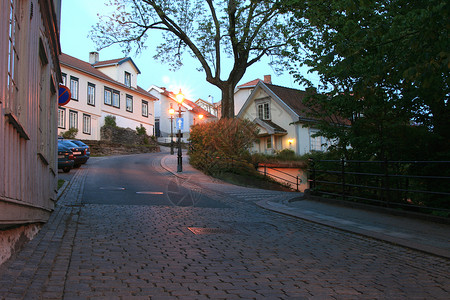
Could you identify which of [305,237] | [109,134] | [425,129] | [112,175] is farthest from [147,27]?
[305,237]

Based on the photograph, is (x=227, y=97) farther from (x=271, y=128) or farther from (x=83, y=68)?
(x=83, y=68)

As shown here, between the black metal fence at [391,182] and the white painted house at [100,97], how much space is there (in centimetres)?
2780

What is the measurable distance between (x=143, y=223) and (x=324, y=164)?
691 centimetres

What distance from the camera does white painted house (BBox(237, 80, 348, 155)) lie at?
33.6 meters

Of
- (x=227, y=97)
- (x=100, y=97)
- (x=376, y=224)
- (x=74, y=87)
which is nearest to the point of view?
(x=376, y=224)

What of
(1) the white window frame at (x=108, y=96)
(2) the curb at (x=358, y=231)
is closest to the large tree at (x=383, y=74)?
(2) the curb at (x=358, y=231)

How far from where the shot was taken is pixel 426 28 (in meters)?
6.27

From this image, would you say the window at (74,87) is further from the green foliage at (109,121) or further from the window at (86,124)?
the green foliage at (109,121)

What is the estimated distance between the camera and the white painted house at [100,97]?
119 feet

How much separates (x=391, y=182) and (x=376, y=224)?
2.80 metres

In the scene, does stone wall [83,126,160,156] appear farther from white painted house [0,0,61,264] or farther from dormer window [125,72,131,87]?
white painted house [0,0,61,264]

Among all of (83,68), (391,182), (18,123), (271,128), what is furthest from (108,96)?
(18,123)

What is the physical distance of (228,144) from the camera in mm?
21719

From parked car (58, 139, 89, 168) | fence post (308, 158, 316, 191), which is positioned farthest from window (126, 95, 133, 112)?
fence post (308, 158, 316, 191)
